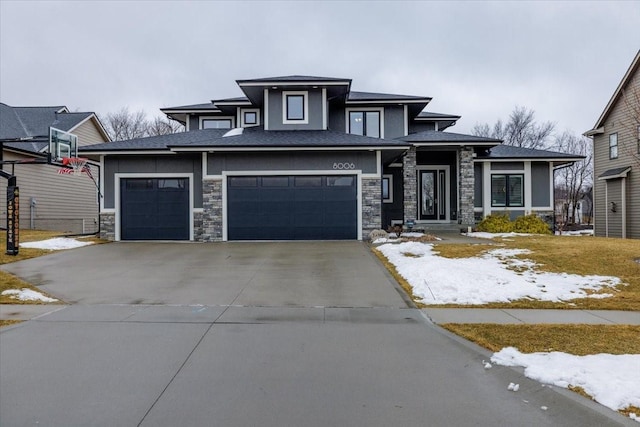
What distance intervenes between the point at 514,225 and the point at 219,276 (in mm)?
13785

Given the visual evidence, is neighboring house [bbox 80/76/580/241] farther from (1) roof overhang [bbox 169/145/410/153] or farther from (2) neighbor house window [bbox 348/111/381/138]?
(2) neighbor house window [bbox 348/111/381/138]

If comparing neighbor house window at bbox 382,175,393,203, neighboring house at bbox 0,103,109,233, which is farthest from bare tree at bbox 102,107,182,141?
neighbor house window at bbox 382,175,393,203

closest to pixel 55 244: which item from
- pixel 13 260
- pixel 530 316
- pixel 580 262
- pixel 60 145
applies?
pixel 13 260

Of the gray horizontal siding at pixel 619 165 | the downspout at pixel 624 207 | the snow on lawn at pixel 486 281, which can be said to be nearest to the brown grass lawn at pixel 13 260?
the snow on lawn at pixel 486 281

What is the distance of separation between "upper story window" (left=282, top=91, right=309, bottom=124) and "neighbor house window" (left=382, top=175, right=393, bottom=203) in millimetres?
4965

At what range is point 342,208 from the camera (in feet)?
52.5

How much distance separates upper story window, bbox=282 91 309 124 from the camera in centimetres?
1861

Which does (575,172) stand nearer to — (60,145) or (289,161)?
(289,161)

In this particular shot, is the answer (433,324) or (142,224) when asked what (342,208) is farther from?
(433,324)

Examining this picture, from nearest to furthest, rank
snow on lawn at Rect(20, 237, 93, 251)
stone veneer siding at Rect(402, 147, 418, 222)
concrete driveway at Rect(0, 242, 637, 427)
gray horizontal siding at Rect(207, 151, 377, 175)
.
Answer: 1. concrete driveway at Rect(0, 242, 637, 427)
2. snow on lawn at Rect(20, 237, 93, 251)
3. gray horizontal siding at Rect(207, 151, 377, 175)
4. stone veneer siding at Rect(402, 147, 418, 222)

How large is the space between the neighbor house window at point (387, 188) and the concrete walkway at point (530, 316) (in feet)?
45.0

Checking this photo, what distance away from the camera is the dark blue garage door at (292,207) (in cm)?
1599

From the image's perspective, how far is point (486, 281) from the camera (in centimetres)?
822

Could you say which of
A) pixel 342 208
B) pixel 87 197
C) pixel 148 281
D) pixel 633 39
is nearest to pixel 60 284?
pixel 148 281
